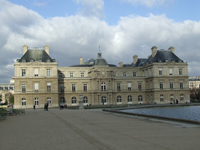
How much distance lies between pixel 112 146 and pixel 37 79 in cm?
4643

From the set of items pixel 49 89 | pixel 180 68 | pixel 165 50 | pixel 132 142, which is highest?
pixel 165 50

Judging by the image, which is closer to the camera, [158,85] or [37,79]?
[37,79]

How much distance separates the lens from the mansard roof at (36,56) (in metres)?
54.3

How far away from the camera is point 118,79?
202ft

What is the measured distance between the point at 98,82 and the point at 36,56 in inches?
598

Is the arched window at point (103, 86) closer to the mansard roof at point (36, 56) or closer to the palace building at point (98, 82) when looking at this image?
the palace building at point (98, 82)

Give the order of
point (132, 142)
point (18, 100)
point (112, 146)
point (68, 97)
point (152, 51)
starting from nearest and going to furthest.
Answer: point (112, 146), point (132, 142), point (18, 100), point (68, 97), point (152, 51)

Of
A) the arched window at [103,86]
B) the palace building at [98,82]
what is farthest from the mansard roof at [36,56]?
the arched window at [103,86]

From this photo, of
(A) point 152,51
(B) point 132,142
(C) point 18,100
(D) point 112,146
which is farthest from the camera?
(A) point 152,51

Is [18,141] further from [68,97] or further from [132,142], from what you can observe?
[68,97]

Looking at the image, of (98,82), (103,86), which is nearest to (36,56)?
(98,82)

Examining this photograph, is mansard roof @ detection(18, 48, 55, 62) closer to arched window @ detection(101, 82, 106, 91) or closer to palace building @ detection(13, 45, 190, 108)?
palace building @ detection(13, 45, 190, 108)

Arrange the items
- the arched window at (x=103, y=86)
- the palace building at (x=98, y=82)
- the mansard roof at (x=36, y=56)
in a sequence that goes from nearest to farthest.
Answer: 1. the palace building at (x=98, y=82)
2. the mansard roof at (x=36, y=56)
3. the arched window at (x=103, y=86)

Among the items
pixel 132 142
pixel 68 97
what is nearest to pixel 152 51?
pixel 68 97
